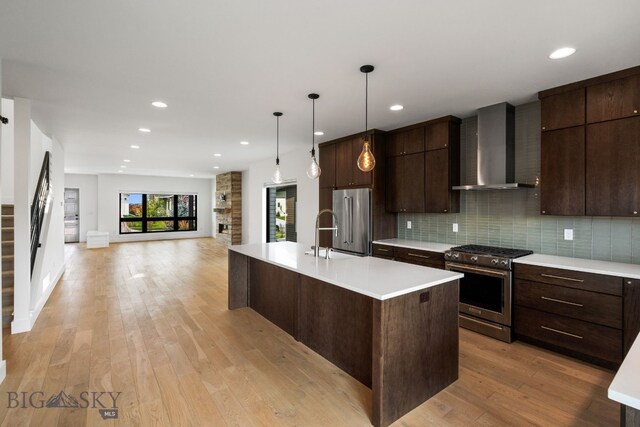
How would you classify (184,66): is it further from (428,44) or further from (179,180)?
(179,180)

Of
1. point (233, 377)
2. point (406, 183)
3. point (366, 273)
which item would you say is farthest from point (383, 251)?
point (233, 377)

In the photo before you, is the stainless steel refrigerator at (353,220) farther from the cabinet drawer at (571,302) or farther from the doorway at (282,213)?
the cabinet drawer at (571,302)

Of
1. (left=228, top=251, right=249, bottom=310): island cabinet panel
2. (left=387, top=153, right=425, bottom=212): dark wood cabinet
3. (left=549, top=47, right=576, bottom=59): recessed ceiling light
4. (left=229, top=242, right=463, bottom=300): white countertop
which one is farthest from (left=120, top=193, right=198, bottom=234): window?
(left=549, top=47, right=576, bottom=59): recessed ceiling light

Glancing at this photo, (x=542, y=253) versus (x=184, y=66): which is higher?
(x=184, y=66)

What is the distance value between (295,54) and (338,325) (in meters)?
2.24

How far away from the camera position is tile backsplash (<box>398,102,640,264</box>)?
2.94 m

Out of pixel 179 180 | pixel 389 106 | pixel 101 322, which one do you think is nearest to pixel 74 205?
pixel 179 180

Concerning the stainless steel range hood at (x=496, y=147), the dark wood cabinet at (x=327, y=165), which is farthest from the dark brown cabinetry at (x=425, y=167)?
the dark wood cabinet at (x=327, y=165)

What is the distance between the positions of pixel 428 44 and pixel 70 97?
3.65m

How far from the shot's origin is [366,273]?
7.86ft

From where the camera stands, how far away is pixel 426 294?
7.06 feet

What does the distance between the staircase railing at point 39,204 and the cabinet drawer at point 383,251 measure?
447cm

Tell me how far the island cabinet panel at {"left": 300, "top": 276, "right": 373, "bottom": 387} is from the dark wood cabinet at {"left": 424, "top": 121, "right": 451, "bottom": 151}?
2.54m

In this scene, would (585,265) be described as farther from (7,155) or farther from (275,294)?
(7,155)
